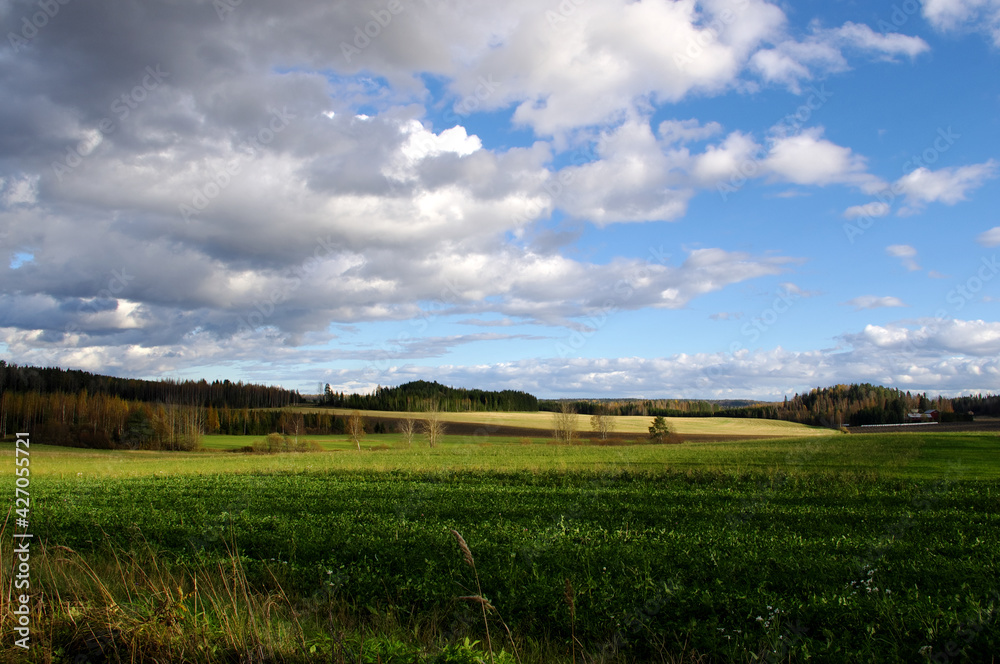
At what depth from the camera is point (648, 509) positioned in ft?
55.9

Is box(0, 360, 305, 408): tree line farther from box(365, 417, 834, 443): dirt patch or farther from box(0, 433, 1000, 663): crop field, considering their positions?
box(0, 433, 1000, 663): crop field

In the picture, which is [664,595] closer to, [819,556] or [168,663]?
[819,556]

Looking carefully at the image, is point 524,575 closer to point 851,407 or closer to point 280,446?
point 280,446

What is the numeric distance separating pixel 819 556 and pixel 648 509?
658 cm

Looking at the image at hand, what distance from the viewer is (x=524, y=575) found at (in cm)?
980

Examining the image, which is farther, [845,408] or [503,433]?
[845,408]

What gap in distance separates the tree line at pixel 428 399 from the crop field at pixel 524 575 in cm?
12033

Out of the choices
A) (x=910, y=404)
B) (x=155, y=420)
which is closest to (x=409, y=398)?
(x=155, y=420)

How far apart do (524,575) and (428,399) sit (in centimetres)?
13749

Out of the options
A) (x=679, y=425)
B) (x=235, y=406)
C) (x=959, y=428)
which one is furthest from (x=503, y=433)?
(x=235, y=406)

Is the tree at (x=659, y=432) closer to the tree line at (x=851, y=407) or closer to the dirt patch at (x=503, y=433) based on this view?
the dirt patch at (x=503, y=433)

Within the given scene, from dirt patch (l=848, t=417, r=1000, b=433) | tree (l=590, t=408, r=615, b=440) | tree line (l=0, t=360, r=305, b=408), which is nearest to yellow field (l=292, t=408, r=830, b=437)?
tree (l=590, t=408, r=615, b=440)

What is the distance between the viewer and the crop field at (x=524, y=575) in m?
5.05

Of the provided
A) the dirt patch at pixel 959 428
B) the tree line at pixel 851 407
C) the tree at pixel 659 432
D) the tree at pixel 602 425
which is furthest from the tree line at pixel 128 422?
the tree line at pixel 851 407
